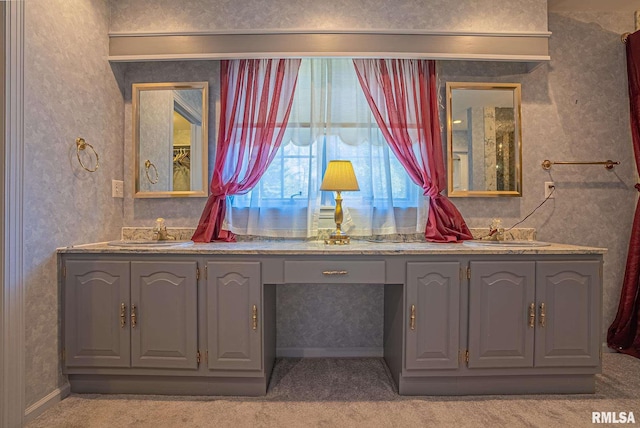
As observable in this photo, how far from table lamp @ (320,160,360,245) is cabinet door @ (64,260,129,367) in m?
1.27

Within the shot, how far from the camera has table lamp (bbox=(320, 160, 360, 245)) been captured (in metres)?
2.12

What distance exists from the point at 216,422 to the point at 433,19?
2.76 m

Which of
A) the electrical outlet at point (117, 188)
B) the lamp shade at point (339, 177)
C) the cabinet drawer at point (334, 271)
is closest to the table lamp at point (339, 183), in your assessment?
the lamp shade at point (339, 177)

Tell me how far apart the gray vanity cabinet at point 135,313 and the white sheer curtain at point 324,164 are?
2.04 feet

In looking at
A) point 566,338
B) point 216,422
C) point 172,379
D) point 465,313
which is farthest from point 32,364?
point 566,338

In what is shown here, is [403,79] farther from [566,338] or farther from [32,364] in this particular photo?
[32,364]

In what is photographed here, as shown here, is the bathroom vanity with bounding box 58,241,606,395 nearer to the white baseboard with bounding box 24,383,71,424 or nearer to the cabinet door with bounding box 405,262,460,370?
the cabinet door with bounding box 405,262,460,370

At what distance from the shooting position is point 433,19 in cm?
221

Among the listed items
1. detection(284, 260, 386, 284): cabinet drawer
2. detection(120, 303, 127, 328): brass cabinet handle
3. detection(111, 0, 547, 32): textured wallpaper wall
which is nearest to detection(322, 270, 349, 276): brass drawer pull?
detection(284, 260, 386, 284): cabinet drawer

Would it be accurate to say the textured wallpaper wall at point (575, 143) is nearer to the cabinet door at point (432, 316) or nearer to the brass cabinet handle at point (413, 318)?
the cabinet door at point (432, 316)

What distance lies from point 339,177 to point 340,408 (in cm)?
134

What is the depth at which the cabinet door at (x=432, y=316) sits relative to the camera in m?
1.84

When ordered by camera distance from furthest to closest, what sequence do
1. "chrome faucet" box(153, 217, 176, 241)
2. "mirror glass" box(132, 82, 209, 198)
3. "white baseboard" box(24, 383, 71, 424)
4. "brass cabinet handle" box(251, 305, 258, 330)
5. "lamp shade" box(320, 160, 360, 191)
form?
"mirror glass" box(132, 82, 209, 198)
"chrome faucet" box(153, 217, 176, 241)
"lamp shade" box(320, 160, 360, 191)
"brass cabinet handle" box(251, 305, 258, 330)
"white baseboard" box(24, 383, 71, 424)

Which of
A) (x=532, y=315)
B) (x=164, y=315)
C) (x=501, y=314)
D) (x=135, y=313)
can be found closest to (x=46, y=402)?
(x=135, y=313)
